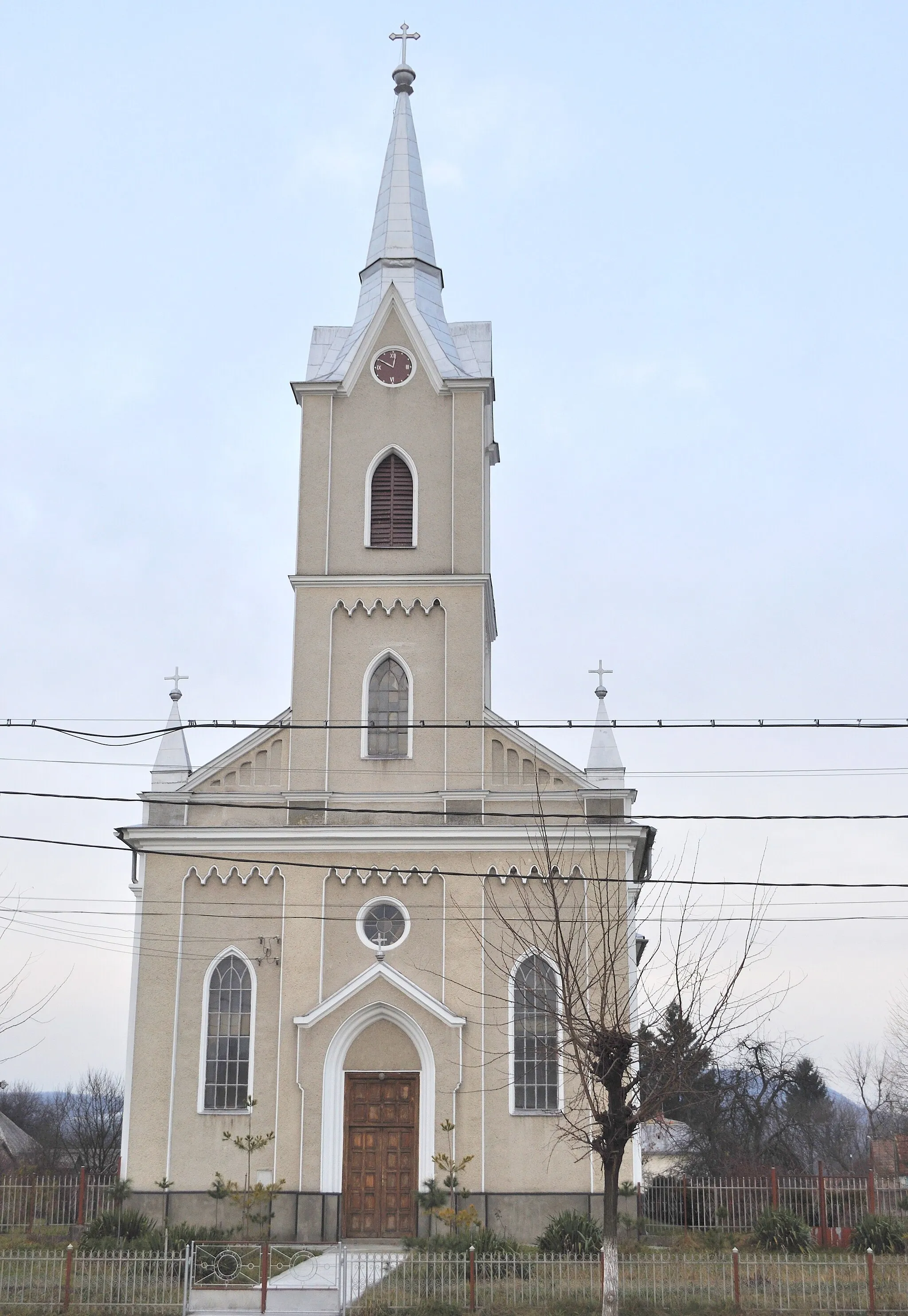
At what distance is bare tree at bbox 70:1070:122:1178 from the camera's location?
5394 cm

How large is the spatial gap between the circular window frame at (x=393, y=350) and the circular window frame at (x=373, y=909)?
34.8 feet

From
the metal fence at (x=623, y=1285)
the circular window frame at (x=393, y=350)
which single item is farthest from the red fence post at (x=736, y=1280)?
the circular window frame at (x=393, y=350)

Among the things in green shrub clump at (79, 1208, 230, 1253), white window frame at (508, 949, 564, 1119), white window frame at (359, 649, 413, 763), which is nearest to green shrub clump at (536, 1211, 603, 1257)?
white window frame at (508, 949, 564, 1119)

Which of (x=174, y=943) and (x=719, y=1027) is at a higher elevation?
(x=174, y=943)

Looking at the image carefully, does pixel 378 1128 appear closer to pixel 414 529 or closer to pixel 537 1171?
pixel 537 1171

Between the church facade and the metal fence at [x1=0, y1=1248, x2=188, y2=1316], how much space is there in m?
6.02

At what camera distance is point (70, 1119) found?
73.4m

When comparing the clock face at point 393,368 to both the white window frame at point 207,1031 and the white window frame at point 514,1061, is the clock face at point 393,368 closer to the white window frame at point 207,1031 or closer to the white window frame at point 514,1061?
the white window frame at point 207,1031

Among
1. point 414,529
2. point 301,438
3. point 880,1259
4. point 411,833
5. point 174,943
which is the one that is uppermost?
point 301,438

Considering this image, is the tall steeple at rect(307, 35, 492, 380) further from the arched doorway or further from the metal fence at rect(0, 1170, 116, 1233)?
the metal fence at rect(0, 1170, 116, 1233)

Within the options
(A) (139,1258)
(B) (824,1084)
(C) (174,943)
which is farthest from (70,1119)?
(A) (139,1258)

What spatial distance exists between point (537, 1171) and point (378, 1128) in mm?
2918

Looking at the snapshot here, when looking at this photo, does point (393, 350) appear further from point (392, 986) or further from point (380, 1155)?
point (380, 1155)

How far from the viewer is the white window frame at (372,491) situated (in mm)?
30016
